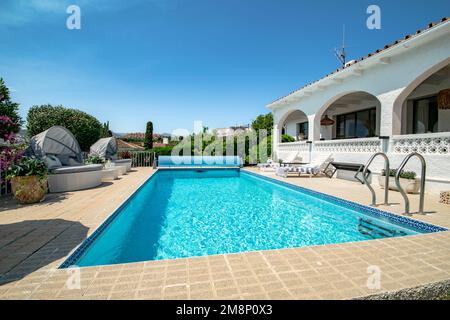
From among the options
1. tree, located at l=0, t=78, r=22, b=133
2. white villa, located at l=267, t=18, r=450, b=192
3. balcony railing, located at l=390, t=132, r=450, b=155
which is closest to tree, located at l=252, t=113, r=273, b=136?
white villa, located at l=267, t=18, r=450, b=192

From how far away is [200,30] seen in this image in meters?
10.8

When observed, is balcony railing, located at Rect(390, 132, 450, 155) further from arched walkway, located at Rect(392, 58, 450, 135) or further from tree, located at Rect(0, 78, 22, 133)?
tree, located at Rect(0, 78, 22, 133)

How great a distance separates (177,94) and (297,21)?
41.2 ft

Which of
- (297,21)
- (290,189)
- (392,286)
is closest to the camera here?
(392,286)

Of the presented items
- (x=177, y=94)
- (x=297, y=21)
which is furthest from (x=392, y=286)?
(x=177, y=94)

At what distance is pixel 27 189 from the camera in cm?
525

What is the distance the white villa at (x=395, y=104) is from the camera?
615cm

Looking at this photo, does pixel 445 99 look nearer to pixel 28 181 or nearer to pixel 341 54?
pixel 28 181

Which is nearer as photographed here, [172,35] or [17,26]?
[17,26]

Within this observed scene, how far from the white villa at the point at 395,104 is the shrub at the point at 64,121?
1976 cm

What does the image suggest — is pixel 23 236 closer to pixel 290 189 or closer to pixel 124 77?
pixel 290 189

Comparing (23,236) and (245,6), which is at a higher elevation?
(245,6)

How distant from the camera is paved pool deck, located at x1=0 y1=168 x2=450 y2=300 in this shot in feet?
6.21
